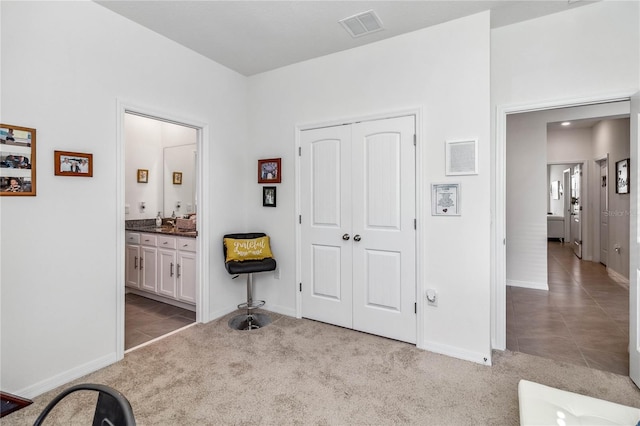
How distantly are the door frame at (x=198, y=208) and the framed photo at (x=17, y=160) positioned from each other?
0.56m

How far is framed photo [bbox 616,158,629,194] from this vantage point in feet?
16.0

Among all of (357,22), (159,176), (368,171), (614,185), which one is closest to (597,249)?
(614,185)

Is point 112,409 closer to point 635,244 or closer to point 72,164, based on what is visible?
point 72,164

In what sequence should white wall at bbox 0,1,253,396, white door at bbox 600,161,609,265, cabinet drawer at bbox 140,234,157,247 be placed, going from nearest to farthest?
white wall at bbox 0,1,253,396 → cabinet drawer at bbox 140,234,157,247 → white door at bbox 600,161,609,265

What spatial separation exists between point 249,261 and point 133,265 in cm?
203

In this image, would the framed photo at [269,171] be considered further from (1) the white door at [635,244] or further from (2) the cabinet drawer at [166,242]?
(1) the white door at [635,244]

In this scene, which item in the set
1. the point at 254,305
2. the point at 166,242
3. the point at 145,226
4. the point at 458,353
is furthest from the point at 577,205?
the point at 145,226

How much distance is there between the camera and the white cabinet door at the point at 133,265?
434 centimetres

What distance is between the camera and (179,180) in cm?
511

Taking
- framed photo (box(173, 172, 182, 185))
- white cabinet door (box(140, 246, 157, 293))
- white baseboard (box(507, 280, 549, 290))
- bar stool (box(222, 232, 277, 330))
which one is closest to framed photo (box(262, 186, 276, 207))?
bar stool (box(222, 232, 277, 330))

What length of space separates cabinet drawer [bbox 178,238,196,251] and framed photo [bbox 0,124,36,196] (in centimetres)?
172

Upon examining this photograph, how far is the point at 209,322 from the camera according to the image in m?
3.49

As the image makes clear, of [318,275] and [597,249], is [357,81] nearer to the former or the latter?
[318,275]

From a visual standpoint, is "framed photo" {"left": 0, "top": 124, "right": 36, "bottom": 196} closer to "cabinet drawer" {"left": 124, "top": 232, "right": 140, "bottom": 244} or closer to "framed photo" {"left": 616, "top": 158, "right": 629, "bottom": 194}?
"cabinet drawer" {"left": 124, "top": 232, "right": 140, "bottom": 244}
